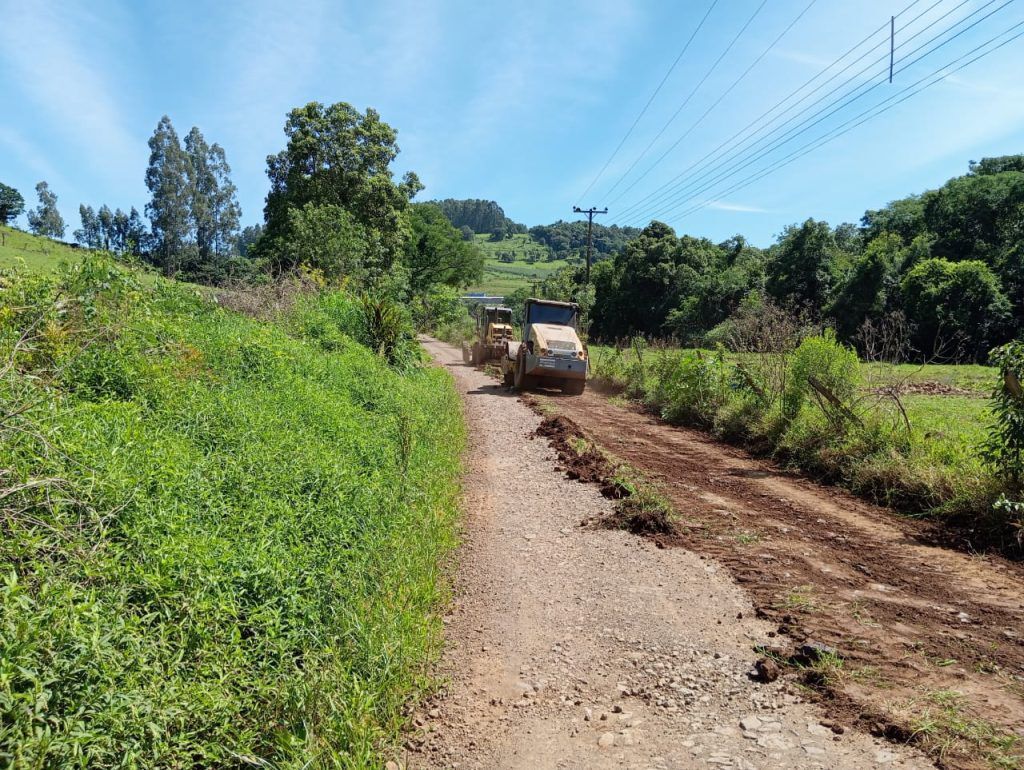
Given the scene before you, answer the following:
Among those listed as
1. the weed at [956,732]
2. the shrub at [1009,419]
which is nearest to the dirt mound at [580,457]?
the shrub at [1009,419]

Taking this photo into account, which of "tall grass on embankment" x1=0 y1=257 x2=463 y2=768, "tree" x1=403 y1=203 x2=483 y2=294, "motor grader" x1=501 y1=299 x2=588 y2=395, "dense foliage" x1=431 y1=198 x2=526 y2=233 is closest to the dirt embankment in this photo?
"tall grass on embankment" x1=0 y1=257 x2=463 y2=768

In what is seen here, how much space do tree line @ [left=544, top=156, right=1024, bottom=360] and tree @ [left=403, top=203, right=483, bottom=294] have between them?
1151cm

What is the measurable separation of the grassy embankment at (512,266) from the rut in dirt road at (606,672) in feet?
294

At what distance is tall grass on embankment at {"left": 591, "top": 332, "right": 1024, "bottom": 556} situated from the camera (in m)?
6.27

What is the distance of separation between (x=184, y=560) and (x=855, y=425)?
8.16 m

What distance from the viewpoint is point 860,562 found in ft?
17.7

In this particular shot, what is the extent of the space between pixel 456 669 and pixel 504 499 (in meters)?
3.52

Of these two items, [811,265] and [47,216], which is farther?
[47,216]

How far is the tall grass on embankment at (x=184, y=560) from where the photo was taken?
8.19 ft

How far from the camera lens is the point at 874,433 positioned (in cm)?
812

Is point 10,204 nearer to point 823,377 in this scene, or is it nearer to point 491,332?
point 491,332

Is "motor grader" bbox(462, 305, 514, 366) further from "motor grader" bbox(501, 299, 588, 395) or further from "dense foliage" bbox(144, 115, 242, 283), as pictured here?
"dense foliage" bbox(144, 115, 242, 283)

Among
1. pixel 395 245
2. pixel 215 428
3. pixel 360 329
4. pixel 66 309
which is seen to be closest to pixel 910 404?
pixel 360 329

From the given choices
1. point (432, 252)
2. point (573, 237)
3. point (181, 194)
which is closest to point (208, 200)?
point (181, 194)
